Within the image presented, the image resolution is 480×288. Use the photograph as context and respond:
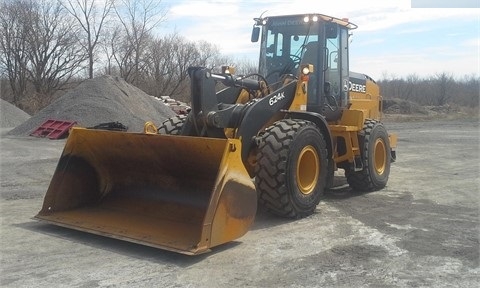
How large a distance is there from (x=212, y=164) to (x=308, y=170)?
5.29ft

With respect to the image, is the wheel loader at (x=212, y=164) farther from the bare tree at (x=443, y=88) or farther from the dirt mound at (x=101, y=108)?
the bare tree at (x=443, y=88)

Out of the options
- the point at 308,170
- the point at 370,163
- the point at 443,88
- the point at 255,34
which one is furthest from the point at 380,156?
the point at 443,88

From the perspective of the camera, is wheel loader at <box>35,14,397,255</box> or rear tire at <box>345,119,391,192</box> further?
rear tire at <box>345,119,391,192</box>

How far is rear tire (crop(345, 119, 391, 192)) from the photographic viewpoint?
8133 millimetres

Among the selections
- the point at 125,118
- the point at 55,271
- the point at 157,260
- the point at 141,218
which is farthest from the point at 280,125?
the point at 125,118

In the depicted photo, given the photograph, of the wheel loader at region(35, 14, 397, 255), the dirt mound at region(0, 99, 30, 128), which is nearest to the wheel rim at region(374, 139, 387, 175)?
the wheel loader at region(35, 14, 397, 255)

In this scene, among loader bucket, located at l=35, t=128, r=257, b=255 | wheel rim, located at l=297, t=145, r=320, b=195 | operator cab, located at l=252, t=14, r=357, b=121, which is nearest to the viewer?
loader bucket, located at l=35, t=128, r=257, b=255

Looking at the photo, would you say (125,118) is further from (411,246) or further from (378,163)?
(411,246)

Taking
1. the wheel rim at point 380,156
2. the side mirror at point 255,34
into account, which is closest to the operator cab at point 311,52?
the side mirror at point 255,34

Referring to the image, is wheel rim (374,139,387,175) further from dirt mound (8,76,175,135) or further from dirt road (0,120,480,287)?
dirt mound (8,76,175,135)

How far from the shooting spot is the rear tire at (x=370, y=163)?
8.13 meters

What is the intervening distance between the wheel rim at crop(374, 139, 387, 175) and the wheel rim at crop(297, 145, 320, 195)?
2.35 m

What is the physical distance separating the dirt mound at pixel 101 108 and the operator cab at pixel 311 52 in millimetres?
10130

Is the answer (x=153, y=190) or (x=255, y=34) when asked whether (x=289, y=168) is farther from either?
(x=255, y=34)
